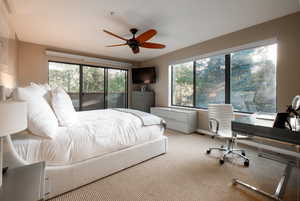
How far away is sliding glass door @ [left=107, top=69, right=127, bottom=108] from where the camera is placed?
537cm

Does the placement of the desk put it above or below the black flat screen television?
below

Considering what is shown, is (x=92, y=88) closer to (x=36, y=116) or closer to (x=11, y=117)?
(x=36, y=116)

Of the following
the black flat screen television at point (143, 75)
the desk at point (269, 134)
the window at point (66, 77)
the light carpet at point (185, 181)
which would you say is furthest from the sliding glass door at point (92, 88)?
the desk at point (269, 134)

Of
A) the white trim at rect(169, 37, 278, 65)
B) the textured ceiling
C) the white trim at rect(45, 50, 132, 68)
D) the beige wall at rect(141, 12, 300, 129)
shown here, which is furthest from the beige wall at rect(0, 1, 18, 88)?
the beige wall at rect(141, 12, 300, 129)

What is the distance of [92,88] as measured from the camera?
16.3 ft

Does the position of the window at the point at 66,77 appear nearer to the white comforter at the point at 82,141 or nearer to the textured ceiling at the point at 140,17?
the textured ceiling at the point at 140,17

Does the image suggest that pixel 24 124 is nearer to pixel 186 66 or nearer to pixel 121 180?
pixel 121 180

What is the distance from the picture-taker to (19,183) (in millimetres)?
850

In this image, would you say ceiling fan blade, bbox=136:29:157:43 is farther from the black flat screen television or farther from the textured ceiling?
the black flat screen television

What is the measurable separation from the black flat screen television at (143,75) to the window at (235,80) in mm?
1200

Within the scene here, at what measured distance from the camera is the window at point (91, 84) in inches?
172

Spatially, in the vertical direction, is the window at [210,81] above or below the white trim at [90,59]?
below

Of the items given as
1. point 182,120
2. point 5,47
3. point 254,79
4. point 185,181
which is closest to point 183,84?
point 182,120

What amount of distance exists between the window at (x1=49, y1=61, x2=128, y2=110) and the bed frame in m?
3.49
